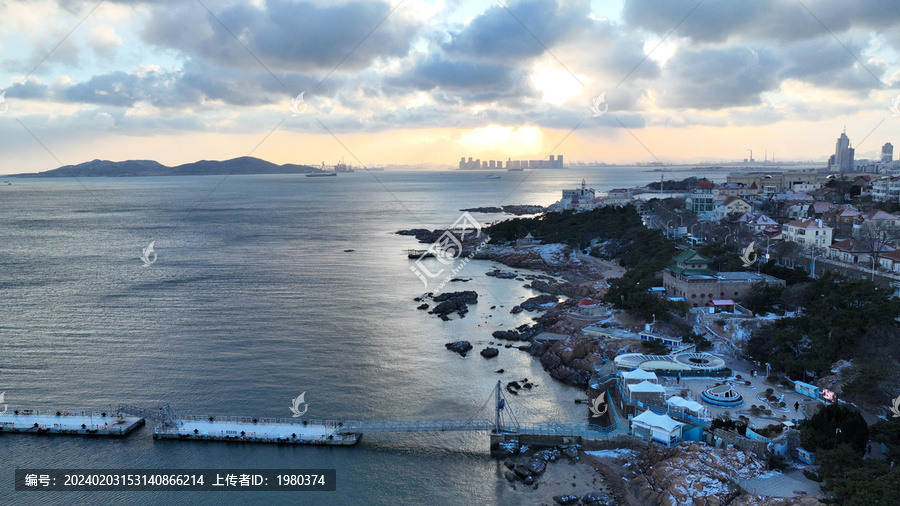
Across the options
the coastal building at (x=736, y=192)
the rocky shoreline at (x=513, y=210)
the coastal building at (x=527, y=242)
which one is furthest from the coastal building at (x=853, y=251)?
the rocky shoreline at (x=513, y=210)

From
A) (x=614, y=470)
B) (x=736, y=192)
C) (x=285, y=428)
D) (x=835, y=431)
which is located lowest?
(x=614, y=470)

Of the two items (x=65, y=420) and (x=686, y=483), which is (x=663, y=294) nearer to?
(x=686, y=483)

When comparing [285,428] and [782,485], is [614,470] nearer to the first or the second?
[782,485]

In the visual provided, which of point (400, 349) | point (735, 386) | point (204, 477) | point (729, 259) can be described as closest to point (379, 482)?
point (204, 477)

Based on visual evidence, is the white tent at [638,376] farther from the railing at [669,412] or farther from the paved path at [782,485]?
the paved path at [782,485]

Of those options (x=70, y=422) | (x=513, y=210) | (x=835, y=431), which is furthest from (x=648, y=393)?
(x=513, y=210)

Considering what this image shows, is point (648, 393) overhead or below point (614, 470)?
overhead

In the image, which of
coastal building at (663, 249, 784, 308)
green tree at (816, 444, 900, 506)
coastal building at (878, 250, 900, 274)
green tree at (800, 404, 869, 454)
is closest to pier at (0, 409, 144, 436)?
green tree at (816, 444, 900, 506)
